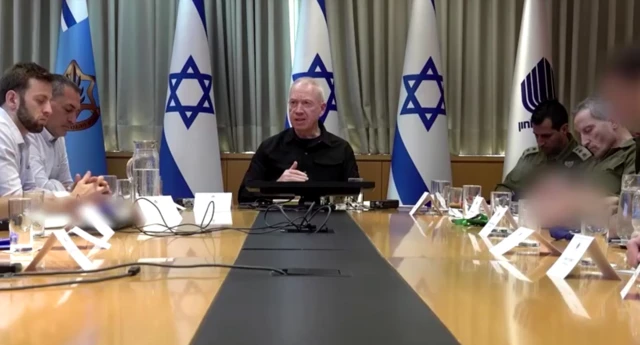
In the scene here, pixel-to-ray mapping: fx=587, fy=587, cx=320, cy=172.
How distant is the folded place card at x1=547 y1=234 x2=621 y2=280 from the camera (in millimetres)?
1053

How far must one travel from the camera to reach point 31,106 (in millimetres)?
2562

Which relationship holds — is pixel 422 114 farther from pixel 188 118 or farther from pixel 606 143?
pixel 188 118

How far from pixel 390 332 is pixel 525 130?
338cm

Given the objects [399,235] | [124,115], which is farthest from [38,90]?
[399,235]

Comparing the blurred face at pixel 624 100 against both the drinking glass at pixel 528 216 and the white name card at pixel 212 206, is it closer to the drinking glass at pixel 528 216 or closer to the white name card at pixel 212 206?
the drinking glass at pixel 528 216

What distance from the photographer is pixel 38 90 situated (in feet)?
8.50

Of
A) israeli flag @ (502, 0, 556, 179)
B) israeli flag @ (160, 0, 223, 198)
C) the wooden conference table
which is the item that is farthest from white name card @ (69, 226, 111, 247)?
israeli flag @ (502, 0, 556, 179)

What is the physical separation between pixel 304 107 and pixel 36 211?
72.2 inches

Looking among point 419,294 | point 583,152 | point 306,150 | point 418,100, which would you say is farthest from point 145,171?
point 418,100

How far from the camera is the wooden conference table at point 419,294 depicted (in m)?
0.70

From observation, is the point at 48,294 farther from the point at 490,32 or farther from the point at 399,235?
the point at 490,32

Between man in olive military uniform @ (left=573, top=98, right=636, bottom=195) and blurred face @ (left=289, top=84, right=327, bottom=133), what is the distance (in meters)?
1.28

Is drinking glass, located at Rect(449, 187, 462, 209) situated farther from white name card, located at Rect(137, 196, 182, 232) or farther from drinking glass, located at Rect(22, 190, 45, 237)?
drinking glass, located at Rect(22, 190, 45, 237)

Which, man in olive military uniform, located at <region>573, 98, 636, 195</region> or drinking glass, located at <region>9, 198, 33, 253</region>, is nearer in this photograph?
drinking glass, located at <region>9, 198, 33, 253</region>
